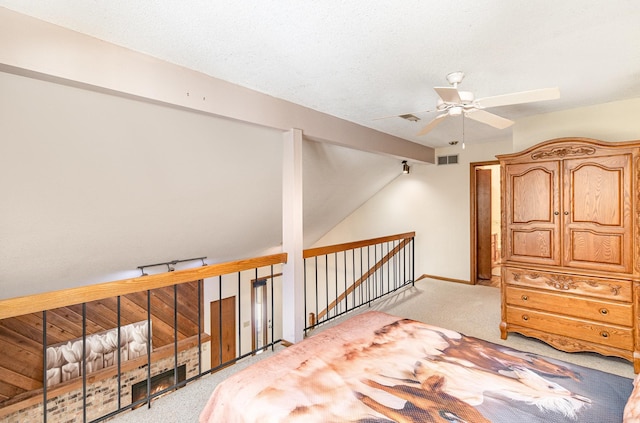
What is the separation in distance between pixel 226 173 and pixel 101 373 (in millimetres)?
3247

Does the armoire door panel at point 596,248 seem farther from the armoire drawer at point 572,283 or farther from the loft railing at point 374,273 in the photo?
the loft railing at point 374,273

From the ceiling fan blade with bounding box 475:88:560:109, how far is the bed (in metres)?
A: 1.55

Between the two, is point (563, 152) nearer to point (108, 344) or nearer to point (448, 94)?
point (448, 94)

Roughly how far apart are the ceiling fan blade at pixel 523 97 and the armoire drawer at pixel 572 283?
184 centimetres

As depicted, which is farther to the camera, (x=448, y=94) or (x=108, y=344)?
(x=108, y=344)

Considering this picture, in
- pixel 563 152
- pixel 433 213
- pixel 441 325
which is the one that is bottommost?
pixel 441 325

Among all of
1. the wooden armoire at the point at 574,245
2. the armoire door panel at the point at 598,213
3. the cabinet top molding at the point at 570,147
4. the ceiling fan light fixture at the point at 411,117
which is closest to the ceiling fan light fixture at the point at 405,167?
the ceiling fan light fixture at the point at 411,117

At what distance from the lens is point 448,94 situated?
1985mm

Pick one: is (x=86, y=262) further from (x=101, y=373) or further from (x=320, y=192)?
(x=320, y=192)

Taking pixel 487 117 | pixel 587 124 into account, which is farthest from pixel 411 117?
pixel 587 124

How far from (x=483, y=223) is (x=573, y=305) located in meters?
2.72

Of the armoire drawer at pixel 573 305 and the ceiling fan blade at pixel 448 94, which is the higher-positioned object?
the ceiling fan blade at pixel 448 94

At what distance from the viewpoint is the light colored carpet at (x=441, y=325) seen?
2.18 m

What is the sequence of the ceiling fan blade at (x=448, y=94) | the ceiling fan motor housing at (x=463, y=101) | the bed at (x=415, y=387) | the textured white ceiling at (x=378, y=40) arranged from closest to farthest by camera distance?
1. the bed at (x=415, y=387)
2. the textured white ceiling at (x=378, y=40)
3. the ceiling fan blade at (x=448, y=94)
4. the ceiling fan motor housing at (x=463, y=101)
